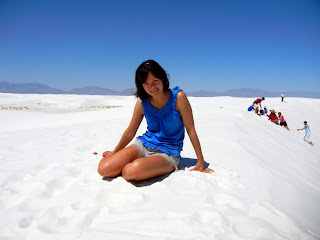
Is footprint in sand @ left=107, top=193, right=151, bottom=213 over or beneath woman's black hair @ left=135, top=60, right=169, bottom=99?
beneath

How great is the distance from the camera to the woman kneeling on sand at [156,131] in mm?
2564

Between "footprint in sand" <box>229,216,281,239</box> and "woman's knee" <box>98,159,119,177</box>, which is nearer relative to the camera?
"footprint in sand" <box>229,216,281,239</box>

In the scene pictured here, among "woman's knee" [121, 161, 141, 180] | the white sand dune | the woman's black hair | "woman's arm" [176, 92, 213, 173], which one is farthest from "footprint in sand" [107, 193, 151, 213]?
the woman's black hair

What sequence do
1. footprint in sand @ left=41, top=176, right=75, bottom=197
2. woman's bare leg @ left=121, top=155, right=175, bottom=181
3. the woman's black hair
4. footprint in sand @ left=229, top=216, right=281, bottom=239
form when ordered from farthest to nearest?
the woman's black hair
woman's bare leg @ left=121, top=155, right=175, bottom=181
footprint in sand @ left=41, top=176, right=75, bottom=197
footprint in sand @ left=229, top=216, right=281, bottom=239

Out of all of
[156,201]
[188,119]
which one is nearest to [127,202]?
[156,201]

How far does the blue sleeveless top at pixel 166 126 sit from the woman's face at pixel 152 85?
0.24 m

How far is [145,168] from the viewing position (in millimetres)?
2422

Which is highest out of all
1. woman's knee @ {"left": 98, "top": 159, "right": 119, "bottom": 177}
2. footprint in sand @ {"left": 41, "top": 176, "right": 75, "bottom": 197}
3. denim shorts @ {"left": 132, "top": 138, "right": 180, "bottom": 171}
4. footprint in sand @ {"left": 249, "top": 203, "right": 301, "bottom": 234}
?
denim shorts @ {"left": 132, "top": 138, "right": 180, "bottom": 171}

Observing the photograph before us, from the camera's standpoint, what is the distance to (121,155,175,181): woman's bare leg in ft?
7.86

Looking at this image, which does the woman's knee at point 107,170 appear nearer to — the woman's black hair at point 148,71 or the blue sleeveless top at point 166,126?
the blue sleeveless top at point 166,126

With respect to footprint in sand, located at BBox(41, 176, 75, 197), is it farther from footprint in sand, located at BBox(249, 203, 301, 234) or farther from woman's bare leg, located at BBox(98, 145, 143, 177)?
footprint in sand, located at BBox(249, 203, 301, 234)

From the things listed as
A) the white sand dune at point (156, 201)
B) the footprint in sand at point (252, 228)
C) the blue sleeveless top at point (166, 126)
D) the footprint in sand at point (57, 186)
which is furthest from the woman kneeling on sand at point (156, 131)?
the footprint in sand at point (252, 228)

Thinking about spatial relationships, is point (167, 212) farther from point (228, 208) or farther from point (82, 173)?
point (82, 173)

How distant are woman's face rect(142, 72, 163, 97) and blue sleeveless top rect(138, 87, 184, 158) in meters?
0.24
